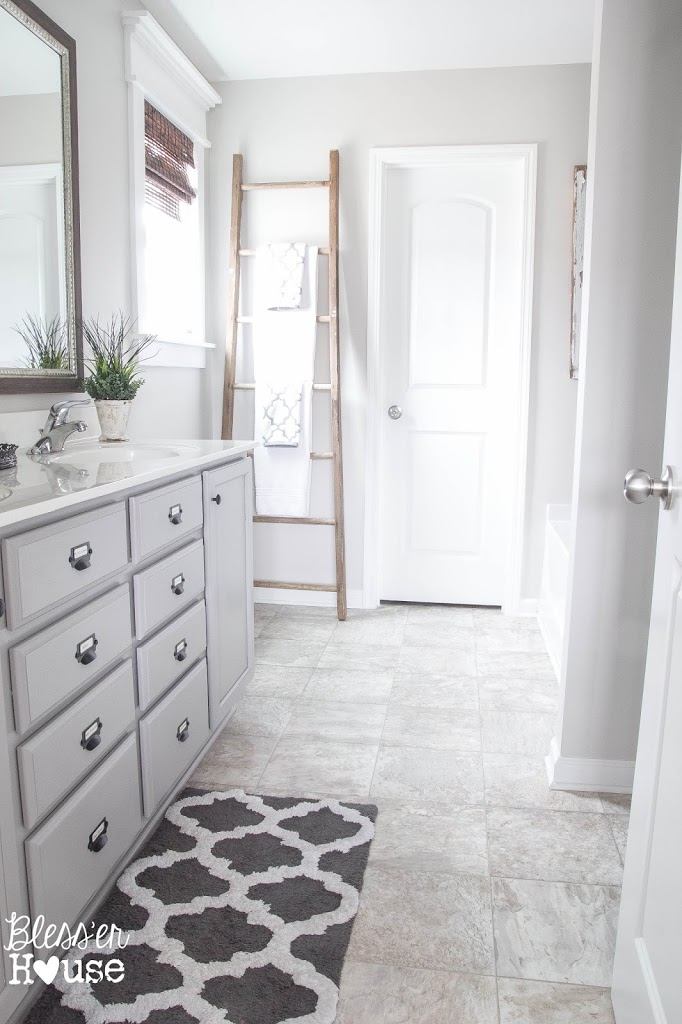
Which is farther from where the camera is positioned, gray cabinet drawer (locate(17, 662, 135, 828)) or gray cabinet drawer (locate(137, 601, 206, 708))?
gray cabinet drawer (locate(137, 601, 206, 708))

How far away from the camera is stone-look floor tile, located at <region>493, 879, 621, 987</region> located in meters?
1.43

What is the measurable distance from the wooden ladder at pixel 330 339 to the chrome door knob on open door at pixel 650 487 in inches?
91.1

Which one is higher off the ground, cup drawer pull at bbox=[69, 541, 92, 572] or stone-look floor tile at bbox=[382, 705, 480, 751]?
cup drawer pull at bbox=[69, 541, 92, 572]

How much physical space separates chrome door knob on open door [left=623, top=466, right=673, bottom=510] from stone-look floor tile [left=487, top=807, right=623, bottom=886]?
3.22 ft

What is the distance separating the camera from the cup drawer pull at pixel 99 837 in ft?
4.81

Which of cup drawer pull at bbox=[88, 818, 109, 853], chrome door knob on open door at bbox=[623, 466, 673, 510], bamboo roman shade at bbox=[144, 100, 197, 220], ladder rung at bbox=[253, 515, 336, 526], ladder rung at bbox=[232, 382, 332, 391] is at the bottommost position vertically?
cup drawer pull at bbox=[88, 818, 109, 853]

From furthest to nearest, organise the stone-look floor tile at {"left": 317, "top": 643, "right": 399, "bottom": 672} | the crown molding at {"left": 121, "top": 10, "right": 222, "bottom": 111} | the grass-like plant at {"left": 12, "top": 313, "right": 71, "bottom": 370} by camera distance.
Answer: the stone-look floor tile at {"left": 317, "top": 643, "right": 399, "bottom": 672} → the crown molding at {"left": 121, "top": 10, "right": 222, "bottom": 111} → the grass-like plant at {"left": 12, "top": 313, "right": 71, "bottom": 370}

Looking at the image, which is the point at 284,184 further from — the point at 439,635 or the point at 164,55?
the point at 439,635

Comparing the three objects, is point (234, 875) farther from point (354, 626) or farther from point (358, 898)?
point (354, 626)

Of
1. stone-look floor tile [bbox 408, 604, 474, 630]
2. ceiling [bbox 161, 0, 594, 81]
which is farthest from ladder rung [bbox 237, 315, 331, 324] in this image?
stone-look floor tile [bbox 408, 604, 474, 630]

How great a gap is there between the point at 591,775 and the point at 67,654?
140 centimetres

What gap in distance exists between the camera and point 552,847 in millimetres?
1801

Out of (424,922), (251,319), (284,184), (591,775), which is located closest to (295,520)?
(251,319)

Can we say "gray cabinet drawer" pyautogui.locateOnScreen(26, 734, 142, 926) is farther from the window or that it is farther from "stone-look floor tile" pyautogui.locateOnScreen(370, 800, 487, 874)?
the window
